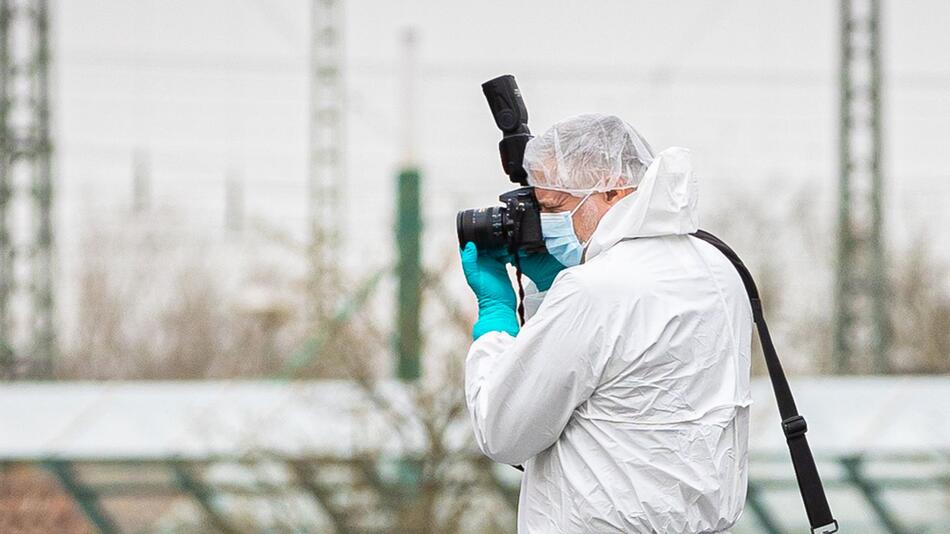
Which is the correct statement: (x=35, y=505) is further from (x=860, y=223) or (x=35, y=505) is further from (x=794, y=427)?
(x=860, y=223)

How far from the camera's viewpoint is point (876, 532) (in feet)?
29.8

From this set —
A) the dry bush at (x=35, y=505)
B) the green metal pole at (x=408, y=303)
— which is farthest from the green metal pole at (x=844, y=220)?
the dry bush at (x=35, y=505)

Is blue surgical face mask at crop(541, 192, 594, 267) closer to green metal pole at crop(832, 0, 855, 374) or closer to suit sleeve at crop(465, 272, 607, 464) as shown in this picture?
suit sleeve at crop(465, 272, 607, 464)

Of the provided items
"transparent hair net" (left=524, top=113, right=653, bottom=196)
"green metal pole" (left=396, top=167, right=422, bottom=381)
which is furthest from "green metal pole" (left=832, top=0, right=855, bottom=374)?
"transparent hair net" (left=524, top=113, right=653, bottom=196)

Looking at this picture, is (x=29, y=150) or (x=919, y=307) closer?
(x=29, y=150)

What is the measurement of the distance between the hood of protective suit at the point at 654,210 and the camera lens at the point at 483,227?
0.69 feet

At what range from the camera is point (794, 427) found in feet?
8.85

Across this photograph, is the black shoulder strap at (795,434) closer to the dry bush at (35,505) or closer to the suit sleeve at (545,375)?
the suit sleeve at (545,375)

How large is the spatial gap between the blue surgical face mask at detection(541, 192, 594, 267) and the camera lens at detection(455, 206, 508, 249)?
0.09 meters

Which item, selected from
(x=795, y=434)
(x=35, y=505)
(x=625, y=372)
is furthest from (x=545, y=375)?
(x=35, y=505)

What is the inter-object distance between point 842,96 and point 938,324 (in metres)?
6.72

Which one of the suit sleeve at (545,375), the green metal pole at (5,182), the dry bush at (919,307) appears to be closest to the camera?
the suit sleeve at (545,375)

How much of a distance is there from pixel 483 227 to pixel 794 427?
2.38 feet

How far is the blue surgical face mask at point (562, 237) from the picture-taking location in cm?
271
